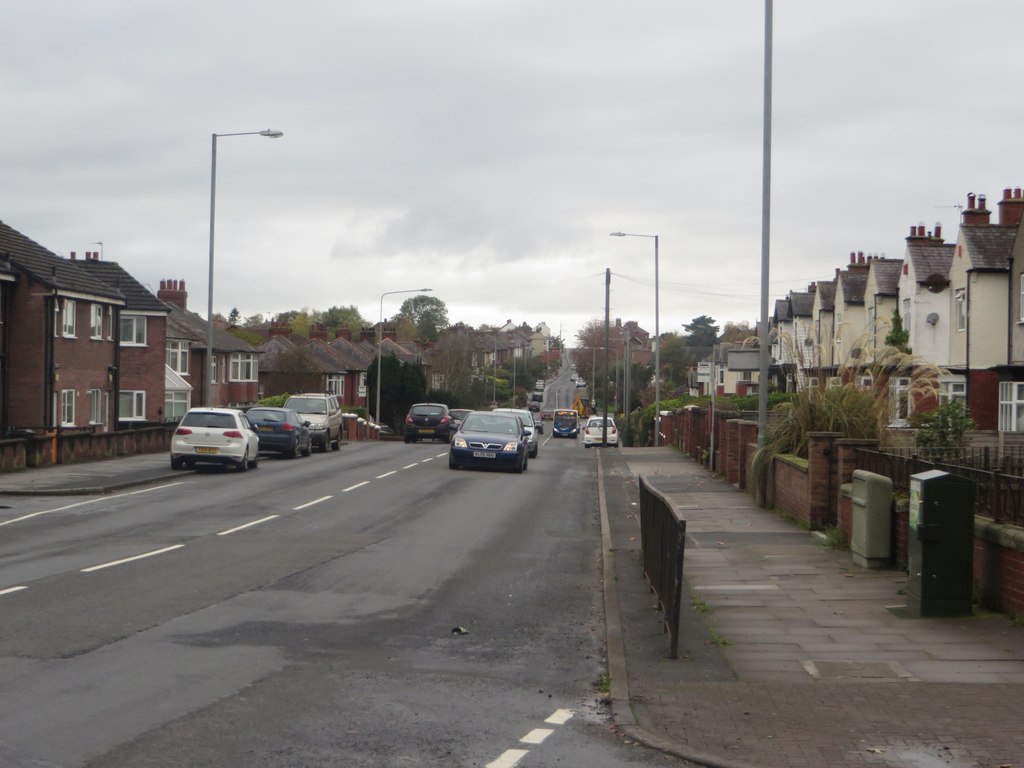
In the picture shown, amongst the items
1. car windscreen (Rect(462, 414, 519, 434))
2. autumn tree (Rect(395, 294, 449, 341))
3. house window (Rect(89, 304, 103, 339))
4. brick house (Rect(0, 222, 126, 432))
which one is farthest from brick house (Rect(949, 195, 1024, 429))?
autumn tree (Rect(395, 294, 449, 341))

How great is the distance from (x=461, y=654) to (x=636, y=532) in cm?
889

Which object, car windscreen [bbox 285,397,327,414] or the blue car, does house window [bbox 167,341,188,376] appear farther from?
the blue car

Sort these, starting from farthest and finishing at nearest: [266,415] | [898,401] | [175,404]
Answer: [175,404], [266,415], [898,401]

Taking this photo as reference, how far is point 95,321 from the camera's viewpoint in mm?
40375

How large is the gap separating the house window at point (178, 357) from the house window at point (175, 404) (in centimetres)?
120

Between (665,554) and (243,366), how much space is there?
60.3m

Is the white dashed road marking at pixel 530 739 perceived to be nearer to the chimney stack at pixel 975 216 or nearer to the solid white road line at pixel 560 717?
the solid white road line at pixel 560 717

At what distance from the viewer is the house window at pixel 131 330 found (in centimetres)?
5062

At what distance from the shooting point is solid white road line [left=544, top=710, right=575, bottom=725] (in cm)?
700

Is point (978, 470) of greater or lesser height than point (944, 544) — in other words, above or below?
above

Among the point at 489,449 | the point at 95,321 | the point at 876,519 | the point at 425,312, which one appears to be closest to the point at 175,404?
the point at 95,321

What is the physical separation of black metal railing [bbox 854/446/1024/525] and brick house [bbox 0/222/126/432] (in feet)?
93.5

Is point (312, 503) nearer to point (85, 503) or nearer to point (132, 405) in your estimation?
point (85, 503)

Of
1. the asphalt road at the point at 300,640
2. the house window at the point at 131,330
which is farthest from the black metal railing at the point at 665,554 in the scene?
the house window at the point at 131,330
